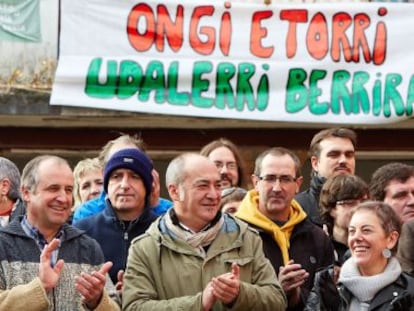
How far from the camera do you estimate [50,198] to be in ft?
22.0

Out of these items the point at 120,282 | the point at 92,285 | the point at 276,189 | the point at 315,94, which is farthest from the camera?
the point at 315,94

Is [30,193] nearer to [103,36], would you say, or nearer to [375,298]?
[375,298]

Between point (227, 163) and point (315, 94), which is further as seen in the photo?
point (315, 94)

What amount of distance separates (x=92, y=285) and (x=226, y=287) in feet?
2.08

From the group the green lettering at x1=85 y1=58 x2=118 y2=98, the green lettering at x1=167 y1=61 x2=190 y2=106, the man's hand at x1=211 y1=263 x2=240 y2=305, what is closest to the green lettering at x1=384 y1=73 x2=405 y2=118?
the green lettering at x1=167 y1=61 x2=190 y2=106

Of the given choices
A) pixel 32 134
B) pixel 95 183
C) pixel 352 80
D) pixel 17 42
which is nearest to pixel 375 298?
pixel 95 183

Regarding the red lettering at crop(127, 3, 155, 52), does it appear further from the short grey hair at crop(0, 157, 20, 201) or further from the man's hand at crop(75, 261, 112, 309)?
the man's hand at crop(75, 261, 112, 309)

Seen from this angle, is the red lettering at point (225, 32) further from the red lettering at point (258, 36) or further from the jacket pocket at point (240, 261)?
the jacket pocket at point (240, 261)

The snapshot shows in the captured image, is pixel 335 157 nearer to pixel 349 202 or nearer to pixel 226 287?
pixel 349 202

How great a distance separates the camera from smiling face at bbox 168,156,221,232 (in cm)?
671

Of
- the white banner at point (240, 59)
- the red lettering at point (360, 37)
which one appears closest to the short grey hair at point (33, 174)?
the white banner at point (240, 59)

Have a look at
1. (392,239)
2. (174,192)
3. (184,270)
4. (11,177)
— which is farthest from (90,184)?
(392,239)

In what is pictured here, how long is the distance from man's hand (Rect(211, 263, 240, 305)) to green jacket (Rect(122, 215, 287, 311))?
146mm

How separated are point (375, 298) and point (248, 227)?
725 millimetres
